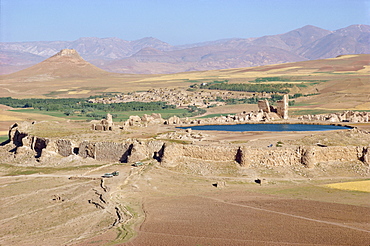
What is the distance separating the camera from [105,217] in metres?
32.6

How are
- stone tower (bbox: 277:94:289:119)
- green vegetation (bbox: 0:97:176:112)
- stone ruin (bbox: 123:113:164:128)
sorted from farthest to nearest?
green vegetation (bbox: 0:97:176:112) < stone tower (bbox: 277:94:289:119) < stone ruin (bbox: 123:113:164:128)

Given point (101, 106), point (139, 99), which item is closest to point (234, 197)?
point (101, 106)

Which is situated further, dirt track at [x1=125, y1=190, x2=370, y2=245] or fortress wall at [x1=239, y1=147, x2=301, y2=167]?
fortress wall at [x1=239, y1=147, x2=301, y2=167]

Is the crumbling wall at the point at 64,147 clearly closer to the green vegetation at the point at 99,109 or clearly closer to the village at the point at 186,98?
the green vegetation at the point at 99,109

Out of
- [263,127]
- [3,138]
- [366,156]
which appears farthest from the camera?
[3,138]

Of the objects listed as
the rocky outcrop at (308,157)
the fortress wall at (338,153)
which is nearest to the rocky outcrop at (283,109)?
the fortress wall at (338,153)

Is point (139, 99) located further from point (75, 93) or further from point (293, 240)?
point (293, 240)

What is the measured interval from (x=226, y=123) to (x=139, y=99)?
3402 inches

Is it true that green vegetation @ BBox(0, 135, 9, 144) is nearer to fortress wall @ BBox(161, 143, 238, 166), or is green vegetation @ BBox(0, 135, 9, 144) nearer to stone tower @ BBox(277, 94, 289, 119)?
fortress wall @ BBox(161, 143, 238, 166)

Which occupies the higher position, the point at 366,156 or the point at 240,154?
the point at 240,154

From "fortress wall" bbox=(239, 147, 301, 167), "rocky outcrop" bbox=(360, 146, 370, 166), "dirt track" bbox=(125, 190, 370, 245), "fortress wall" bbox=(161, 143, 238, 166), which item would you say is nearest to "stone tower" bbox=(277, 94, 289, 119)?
"rocky outcrop" bbox=(360, 146, 370, 166)

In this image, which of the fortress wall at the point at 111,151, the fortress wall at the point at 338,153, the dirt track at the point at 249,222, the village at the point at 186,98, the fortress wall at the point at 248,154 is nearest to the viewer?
the dirt track at the point at 249,222

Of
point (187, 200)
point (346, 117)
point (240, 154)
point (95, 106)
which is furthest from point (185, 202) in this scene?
point (95, 106)

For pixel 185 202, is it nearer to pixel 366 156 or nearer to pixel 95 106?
pixel 366 156
